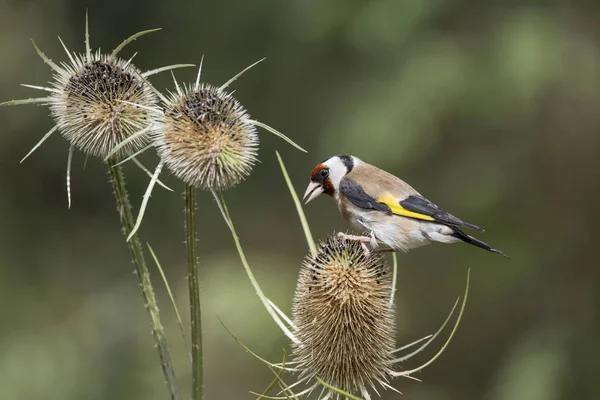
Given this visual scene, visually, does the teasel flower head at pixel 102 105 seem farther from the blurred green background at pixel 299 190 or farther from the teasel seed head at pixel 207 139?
the blurred green background at pixel 299 190

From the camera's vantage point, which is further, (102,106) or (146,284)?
(102,106)

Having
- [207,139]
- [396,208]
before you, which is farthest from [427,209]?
[207,139]

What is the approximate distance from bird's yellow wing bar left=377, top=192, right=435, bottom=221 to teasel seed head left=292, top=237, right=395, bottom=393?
0.40m

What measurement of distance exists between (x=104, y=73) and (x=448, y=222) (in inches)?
45.4

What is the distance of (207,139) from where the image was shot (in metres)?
1.87

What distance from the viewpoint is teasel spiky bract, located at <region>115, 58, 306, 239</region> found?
71.7 inches

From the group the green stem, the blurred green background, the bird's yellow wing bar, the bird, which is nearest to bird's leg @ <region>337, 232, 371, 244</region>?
the bird

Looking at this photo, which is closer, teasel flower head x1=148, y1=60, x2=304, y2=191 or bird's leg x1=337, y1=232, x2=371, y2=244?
teasel flower head x1=148, y1=60, x2=304, y2=191

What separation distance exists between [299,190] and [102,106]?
4.35m

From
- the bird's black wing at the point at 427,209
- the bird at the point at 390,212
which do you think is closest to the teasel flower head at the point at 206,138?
the bird at the point at 390,212

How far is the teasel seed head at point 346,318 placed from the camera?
209 cm

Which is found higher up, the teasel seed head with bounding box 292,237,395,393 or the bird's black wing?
the bird's black wing

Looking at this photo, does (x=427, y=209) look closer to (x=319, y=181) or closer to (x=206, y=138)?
(x=319, y=181)

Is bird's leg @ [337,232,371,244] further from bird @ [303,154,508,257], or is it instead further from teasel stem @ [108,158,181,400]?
teasel stem @ [108,158,181,400]
